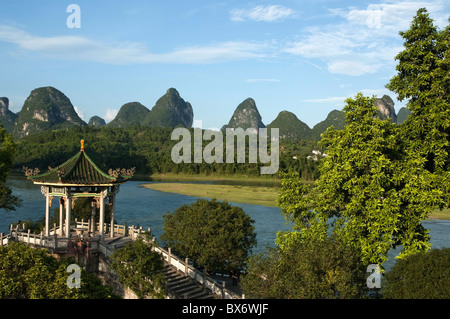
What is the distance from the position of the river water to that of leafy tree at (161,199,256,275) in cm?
925

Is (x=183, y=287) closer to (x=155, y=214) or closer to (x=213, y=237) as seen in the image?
(x=213, y=237)

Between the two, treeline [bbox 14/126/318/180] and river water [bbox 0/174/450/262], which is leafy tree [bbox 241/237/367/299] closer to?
river water [bbox 0/174/450/262]

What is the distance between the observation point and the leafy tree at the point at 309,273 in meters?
15.0

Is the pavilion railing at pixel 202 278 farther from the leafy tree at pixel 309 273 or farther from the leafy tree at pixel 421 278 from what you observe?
the leafy tree at pixel 421 278

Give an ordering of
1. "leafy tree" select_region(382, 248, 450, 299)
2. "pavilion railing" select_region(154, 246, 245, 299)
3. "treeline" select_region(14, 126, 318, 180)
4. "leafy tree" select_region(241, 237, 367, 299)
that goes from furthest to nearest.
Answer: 1. "treeline" select_region(14, 126, 318, 180)
2. "pavilion railing" select_region(154, 246, 245, 299)
3. "leafy tree" select_region(241, 237, 367, 299)
4. "leafy tree" select_region(382, 248, 450, 299)

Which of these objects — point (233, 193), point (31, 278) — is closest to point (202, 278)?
point (31, 278)

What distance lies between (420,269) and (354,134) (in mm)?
6373

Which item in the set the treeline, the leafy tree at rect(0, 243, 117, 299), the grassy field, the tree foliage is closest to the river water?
the grassy field

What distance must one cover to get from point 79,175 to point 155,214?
33.0 m

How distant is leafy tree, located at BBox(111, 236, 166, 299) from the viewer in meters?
17.3
